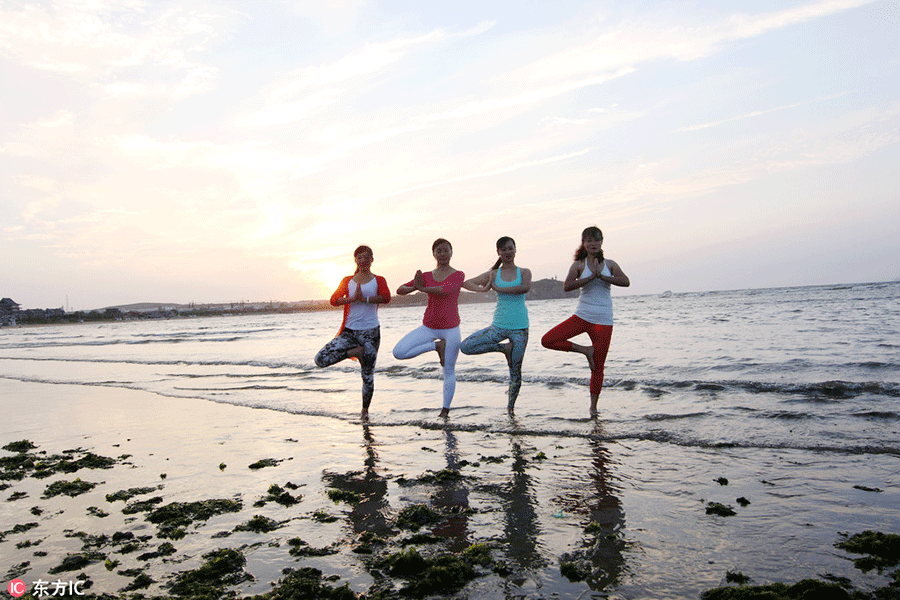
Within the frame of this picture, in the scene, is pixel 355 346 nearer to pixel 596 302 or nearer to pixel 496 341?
pixel 496 341

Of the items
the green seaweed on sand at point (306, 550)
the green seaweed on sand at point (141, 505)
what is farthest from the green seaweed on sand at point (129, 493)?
the green seaweed on sand at point (306, 550)

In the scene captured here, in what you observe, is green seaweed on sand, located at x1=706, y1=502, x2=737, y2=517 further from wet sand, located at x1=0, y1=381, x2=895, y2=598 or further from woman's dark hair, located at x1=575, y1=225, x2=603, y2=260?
woman's dark hair, located at x1=575, y1=225, x2=603, y2=260

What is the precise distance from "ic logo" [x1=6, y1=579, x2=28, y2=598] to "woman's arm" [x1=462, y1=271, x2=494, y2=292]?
590 centimetres

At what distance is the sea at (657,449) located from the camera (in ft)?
10.9

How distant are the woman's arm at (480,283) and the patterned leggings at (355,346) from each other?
150 cm

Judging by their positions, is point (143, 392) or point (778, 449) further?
point (143, 392)

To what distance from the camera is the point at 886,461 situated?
17.2 feet

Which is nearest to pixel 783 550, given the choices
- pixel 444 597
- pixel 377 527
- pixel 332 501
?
pixel 444 597

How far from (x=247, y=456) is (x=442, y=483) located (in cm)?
263

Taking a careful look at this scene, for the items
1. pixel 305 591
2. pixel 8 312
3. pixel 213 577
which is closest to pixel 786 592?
pixel 305 591

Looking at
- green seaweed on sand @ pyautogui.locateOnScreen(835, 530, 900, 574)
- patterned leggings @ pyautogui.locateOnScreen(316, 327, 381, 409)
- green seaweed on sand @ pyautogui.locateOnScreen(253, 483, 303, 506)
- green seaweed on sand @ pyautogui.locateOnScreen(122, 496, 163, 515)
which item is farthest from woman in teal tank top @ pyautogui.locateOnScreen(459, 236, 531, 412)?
green seaweed on sand @ pyautogui.locateOnScreen(835, 530, 900, 574)

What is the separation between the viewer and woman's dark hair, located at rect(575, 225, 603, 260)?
7562 mm

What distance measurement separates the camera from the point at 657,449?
6070 mm

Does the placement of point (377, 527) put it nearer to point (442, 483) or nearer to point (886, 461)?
point (442, 483)
